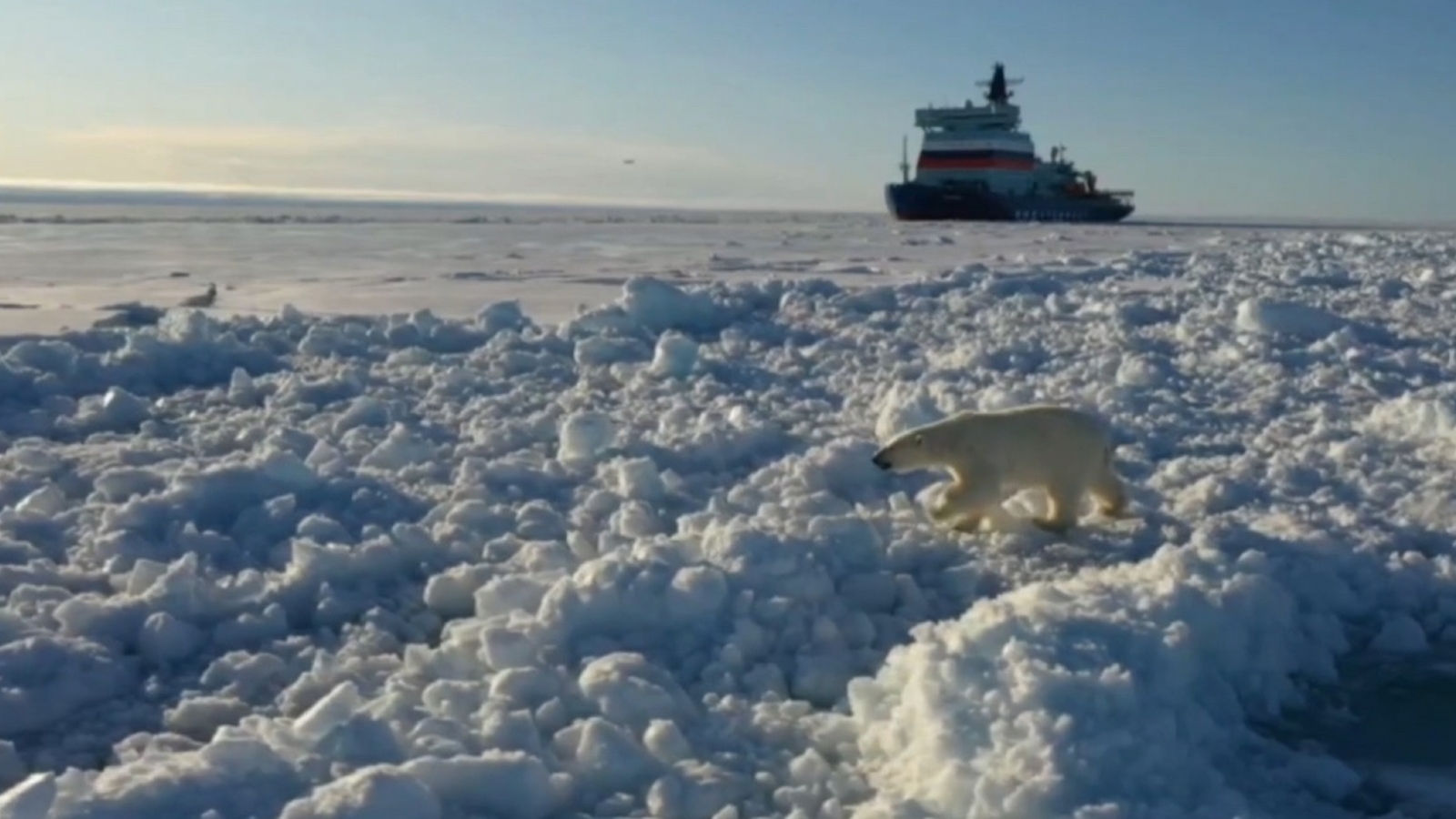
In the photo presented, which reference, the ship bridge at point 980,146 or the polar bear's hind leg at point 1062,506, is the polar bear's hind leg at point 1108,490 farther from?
the ship bridge at point 980,146

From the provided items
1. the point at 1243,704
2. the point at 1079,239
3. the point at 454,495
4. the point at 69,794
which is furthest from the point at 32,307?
the point at 1079,239

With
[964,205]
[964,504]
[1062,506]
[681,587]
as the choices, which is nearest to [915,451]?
[964,504]

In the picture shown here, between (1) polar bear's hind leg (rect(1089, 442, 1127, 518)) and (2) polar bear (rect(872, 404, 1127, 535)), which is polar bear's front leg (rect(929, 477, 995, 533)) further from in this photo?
(1) polar bear's hind leg (rect(1089, 442, 1127, 518))

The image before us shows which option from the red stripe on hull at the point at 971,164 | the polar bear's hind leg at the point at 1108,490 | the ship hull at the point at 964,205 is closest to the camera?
the polar bear's hind leg at the point at 1108,490

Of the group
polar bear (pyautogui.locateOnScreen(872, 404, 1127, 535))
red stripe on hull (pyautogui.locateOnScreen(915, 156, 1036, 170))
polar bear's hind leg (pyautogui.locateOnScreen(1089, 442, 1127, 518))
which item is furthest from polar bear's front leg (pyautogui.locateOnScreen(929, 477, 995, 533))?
red stripe on hull (pyautogui.locateOnScreen(915, 156, 1036, 170))

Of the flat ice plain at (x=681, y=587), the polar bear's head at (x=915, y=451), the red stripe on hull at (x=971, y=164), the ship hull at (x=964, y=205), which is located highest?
the red stripe on hull at (x=971, y=164)

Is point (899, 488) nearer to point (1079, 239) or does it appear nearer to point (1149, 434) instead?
point (1149, 434)

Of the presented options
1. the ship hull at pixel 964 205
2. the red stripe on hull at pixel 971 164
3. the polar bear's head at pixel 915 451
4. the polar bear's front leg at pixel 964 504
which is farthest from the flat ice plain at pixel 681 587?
the red stripe on hull at pixel 971 164
